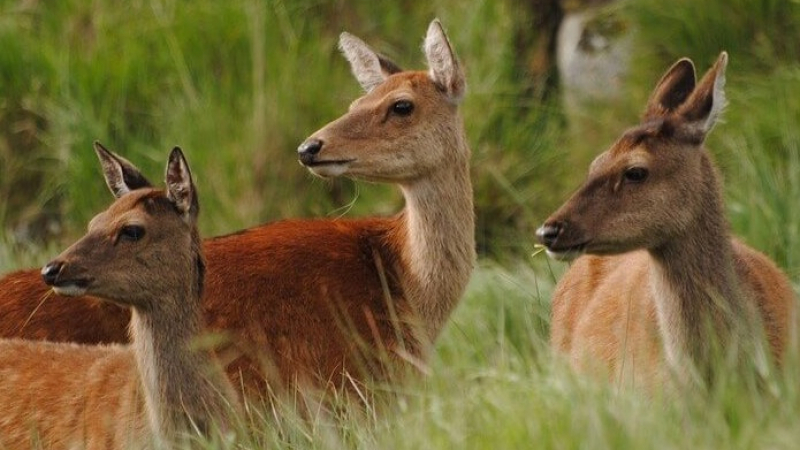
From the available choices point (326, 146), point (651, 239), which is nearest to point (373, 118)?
point (326, 146)

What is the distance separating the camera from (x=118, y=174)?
706 centimetres

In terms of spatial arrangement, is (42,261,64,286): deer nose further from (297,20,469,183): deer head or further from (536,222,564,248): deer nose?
(536,222,564,248): deer nose

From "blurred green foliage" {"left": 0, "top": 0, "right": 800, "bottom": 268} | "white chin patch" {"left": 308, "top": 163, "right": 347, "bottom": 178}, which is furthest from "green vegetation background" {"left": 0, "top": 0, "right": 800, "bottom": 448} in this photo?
"white chin patch" {"left": 308, "top": 163, "right": 347, "bottom": 178}

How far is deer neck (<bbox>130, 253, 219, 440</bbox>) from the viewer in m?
6.62

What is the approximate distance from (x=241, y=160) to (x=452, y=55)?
410 cm

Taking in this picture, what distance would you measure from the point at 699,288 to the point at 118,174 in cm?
212

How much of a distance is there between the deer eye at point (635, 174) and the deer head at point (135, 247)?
1515mm

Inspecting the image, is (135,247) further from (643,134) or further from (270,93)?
(270,93)

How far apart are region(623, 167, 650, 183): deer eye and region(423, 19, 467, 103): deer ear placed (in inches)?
59.5

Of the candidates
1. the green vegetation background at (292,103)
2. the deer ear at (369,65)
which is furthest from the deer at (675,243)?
the green vegetation background at (292,103)

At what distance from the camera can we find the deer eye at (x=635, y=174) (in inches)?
258

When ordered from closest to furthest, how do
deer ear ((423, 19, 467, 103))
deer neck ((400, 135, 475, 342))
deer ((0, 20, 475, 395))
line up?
deer ((0, 20, 475, 395)) < deer neck ((400, 135, 475, 342)) < deer ear ((423, 19, 467, 103))

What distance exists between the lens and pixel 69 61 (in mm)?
Answer: 12492

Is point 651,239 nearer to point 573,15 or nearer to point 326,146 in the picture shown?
point 326,146
